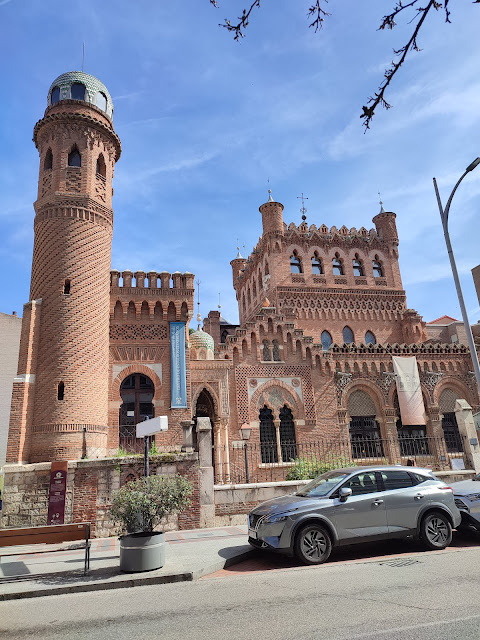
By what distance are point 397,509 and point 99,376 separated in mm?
11642

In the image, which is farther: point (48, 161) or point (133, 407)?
point (48, 161)

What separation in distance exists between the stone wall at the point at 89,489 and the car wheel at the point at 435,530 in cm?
637

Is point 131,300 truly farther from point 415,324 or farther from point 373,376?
point 415,324

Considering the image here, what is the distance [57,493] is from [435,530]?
9938 millimetres

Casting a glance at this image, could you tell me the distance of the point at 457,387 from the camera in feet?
84.6

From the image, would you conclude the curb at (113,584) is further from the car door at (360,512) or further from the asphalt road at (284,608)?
the car door at (360,512)

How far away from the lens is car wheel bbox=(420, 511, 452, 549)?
9195 mm

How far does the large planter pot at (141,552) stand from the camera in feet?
26.9

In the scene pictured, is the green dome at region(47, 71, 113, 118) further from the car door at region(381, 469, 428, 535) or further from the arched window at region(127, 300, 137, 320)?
the car door at region(381, 469, 428, 535)

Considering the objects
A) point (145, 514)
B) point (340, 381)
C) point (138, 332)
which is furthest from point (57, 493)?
point (340, 381)

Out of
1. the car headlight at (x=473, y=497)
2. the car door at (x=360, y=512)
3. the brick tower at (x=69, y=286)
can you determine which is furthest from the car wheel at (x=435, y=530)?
the brick tower at (x=69, y=286)

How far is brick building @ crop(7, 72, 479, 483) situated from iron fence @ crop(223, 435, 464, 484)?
187mm

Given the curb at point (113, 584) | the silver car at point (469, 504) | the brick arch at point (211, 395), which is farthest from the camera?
the brick arch at point (211, 395)

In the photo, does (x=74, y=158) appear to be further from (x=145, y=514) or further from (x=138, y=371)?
(x=145, y=514)
